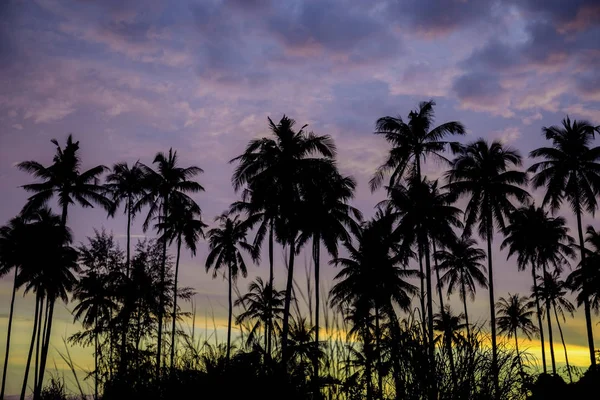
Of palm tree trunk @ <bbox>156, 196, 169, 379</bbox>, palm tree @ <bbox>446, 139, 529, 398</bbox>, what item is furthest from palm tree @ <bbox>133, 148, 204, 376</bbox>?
palm tree @ <bbox>446, 139, 529, 398</bbox>

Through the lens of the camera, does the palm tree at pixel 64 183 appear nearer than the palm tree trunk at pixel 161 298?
No

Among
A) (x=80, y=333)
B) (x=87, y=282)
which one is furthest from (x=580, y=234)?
(x=80, y=333)

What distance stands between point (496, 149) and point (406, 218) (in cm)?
858

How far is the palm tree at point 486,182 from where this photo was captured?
38812 millimetres

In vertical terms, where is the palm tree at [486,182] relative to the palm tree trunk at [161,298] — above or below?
above

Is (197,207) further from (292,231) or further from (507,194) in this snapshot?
(507,194)

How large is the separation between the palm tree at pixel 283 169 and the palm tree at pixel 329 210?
0.69 meters

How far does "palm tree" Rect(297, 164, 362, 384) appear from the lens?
34.1 m

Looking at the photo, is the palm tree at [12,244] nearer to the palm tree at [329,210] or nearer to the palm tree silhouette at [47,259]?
the palm tree silhouette at [47,259]

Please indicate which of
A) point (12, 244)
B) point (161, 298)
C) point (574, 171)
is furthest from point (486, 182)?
point (12, 244)

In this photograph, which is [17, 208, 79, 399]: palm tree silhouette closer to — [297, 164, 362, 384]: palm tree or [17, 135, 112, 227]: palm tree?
[17, 135, 112, 227]: palm tree

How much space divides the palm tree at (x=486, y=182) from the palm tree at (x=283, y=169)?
38.8 feet

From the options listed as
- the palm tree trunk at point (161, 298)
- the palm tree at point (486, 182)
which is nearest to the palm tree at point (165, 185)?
the palm tree trunk at point (161, 298)

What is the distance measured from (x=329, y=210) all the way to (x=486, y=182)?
11938 mm
